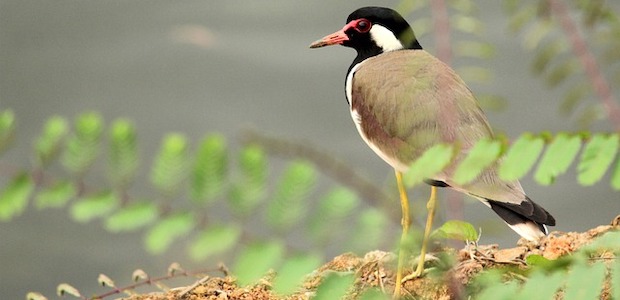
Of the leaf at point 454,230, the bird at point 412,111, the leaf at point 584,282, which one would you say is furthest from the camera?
the bird at point 412,111

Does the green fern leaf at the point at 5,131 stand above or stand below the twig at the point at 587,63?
below

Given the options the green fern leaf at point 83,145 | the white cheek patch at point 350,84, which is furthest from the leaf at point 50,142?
the white cheek patch at point 350,84

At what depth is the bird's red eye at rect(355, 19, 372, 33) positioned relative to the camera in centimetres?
135

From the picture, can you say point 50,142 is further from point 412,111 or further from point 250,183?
point 412,111

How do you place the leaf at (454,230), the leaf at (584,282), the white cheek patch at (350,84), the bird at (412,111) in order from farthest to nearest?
1. the white cheek patch at (350,84)
2. the bird at (412,111)
3. the leaf at (454,230)
4. the leaf at (584,282)

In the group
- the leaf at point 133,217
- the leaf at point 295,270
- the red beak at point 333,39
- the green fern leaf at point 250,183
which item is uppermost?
the red beak at point 333,39

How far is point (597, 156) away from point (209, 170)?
280 mm

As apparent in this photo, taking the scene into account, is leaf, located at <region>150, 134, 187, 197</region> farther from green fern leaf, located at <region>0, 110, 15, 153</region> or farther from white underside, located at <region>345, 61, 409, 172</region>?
white underside, located at <region>345, 61, 409, 172</region>

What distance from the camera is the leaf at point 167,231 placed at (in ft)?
2.11

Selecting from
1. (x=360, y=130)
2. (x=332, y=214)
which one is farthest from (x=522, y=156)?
(x=360, y=130)

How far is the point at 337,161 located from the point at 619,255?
0.71ft

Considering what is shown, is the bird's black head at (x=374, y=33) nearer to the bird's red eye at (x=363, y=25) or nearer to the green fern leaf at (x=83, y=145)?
the bird's red eye at (x=363, y=25)

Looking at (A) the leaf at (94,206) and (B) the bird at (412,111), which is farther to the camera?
(B) the bird at (412,111)

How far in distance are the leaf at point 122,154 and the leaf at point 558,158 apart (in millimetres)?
294
